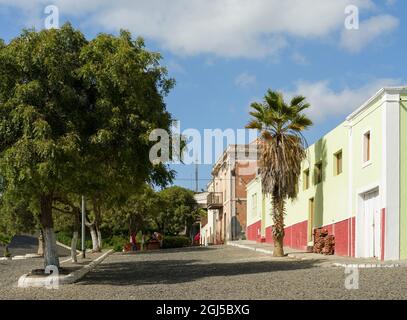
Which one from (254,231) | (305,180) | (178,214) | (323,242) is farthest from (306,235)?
(178,214)

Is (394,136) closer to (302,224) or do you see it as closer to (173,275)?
(173,275)

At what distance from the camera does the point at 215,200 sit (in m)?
62.9

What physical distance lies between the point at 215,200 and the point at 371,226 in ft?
126

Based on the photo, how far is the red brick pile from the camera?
28391 millimetres

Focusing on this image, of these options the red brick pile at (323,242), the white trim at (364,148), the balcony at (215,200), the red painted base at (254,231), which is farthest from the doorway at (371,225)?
the balcony at (215,200)

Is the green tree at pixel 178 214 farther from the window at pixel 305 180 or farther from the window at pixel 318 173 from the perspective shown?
the window at pixel 318 173

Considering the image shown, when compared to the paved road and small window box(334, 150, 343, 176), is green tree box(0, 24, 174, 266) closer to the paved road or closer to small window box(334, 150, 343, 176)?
small window box(334, 150, 343, 176)

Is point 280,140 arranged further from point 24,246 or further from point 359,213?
point 24,246

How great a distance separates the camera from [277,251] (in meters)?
29.2

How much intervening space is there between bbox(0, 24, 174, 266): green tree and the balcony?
43.2m

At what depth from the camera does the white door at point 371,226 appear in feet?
78.3

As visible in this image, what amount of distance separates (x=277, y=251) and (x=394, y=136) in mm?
8476

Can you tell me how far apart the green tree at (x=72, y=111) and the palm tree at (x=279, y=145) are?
9204 mm
